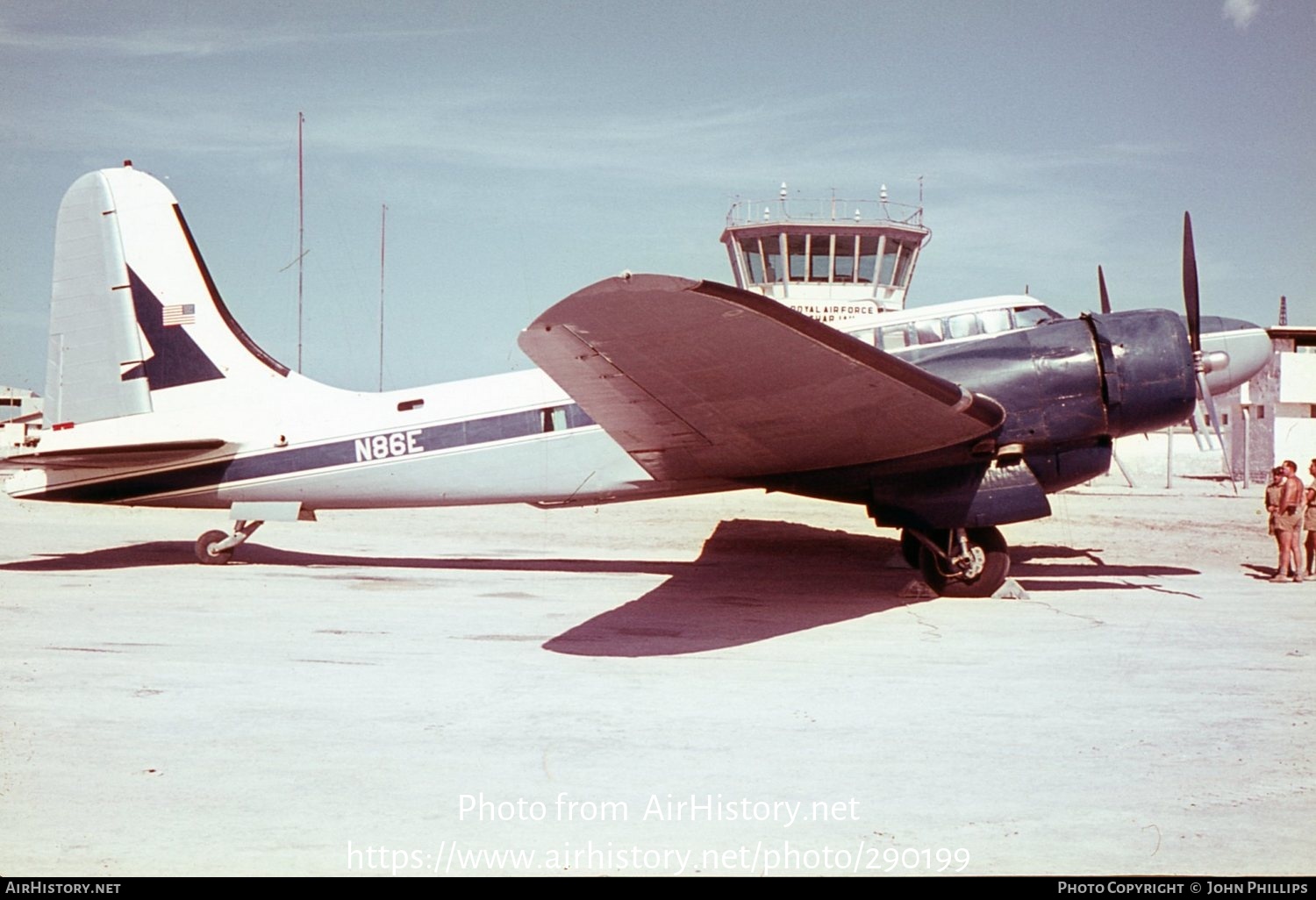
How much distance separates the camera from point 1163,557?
15.4 m

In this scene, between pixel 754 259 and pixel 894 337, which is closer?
pixel 894 337

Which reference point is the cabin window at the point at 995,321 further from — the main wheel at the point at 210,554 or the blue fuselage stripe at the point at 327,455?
the main wheel at the point at 210,554

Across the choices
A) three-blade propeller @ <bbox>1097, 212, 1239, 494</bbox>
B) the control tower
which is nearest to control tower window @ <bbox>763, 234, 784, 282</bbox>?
the control tower

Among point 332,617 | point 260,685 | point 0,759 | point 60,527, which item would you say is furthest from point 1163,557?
point 60,527

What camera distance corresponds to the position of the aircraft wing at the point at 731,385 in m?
6.76

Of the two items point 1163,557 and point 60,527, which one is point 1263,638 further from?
point 60,527

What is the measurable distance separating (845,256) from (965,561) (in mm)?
16646

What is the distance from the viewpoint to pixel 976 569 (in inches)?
435

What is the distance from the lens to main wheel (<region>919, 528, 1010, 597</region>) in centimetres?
1105

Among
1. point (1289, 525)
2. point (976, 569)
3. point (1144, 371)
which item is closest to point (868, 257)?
point (1289, 525)

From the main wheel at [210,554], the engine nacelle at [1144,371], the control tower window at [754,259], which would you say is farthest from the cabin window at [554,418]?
the control tower window at [754,259]

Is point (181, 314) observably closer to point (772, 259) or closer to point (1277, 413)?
point (772, 259)

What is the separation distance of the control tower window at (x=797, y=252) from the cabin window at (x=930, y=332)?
15.0 meters
